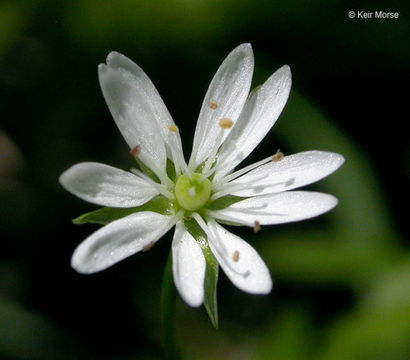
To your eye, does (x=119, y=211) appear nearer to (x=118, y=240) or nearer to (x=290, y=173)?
(x=118, y=240)

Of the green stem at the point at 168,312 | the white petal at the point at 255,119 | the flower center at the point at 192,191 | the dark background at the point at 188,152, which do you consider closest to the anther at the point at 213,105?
the white petal at the point at 255,119

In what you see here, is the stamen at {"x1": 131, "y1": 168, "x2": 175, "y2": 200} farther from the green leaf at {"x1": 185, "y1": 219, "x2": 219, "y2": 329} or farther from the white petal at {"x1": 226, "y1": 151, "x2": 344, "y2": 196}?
the white petal at {"x1": 226, "y1": 151, "x2": 344, "y2": 196}

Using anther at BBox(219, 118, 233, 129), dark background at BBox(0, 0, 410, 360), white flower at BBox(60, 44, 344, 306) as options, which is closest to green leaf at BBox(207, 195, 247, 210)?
white flower at BBox(60, 44, 344, 306)

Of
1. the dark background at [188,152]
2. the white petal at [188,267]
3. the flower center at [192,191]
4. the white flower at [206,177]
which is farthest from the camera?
the dark background at [188,152]

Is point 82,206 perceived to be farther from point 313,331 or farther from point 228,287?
point 313,331

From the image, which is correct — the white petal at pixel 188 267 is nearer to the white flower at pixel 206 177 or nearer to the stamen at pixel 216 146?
the white flower at pixel 206 177

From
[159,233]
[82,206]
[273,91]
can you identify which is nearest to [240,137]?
[273,91]

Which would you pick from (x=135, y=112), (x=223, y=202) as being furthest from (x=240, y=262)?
(x=135, y=112)
